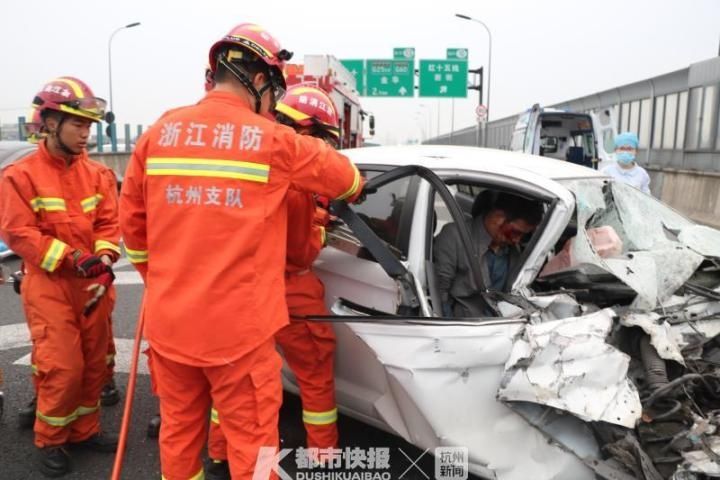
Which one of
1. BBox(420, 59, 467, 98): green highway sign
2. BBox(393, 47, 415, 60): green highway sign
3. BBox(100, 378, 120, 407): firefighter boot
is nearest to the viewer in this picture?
BBox(100, 378, 120, 407): firefighter boot

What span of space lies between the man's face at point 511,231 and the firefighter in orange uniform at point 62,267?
202cm

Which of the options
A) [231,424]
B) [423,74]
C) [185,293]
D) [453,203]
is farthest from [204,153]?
[423,74]

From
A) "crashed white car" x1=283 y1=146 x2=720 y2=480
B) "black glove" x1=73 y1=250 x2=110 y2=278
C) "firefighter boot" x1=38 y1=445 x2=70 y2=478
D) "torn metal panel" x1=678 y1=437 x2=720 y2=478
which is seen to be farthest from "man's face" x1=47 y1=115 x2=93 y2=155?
"torn metal panel" x1=678 y1=437 x2=720 y2=478

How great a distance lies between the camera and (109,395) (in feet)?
12.1

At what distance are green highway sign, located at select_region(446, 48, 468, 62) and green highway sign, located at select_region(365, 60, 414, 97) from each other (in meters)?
2.00

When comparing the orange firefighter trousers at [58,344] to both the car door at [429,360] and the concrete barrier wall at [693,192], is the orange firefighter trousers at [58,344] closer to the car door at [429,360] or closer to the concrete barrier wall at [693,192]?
the car door at [429,360]

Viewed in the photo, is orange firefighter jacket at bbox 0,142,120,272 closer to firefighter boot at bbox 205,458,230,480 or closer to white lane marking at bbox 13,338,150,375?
firefighter boot at bbox 205,458,230,480

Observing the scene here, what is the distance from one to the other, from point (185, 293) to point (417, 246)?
113 centimetres

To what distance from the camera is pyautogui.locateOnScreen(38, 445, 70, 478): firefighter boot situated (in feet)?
9.44

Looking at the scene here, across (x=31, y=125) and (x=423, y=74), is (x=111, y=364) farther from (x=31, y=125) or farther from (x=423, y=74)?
(x=423, y=74)

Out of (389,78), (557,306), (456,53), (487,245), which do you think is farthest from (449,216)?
(456,53)

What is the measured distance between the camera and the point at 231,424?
202 centimetres

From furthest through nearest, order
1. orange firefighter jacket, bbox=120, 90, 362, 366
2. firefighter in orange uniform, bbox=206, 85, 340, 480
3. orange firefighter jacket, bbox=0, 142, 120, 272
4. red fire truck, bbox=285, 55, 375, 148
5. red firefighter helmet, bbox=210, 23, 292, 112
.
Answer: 1. red fire truck, bbox=285, 55, 375, 148
2. orange firefighter jacket, bbox=0, 142, 120, 272
3. firefighter in orange uniform, bbox=206, 85, 340, 480
4. red firefighter helmet, bbox=210, 23, 292, 112
5. orange firefighter jacket, bbox=120, 90, 362, 366

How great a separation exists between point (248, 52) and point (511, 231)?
5.34 ft
